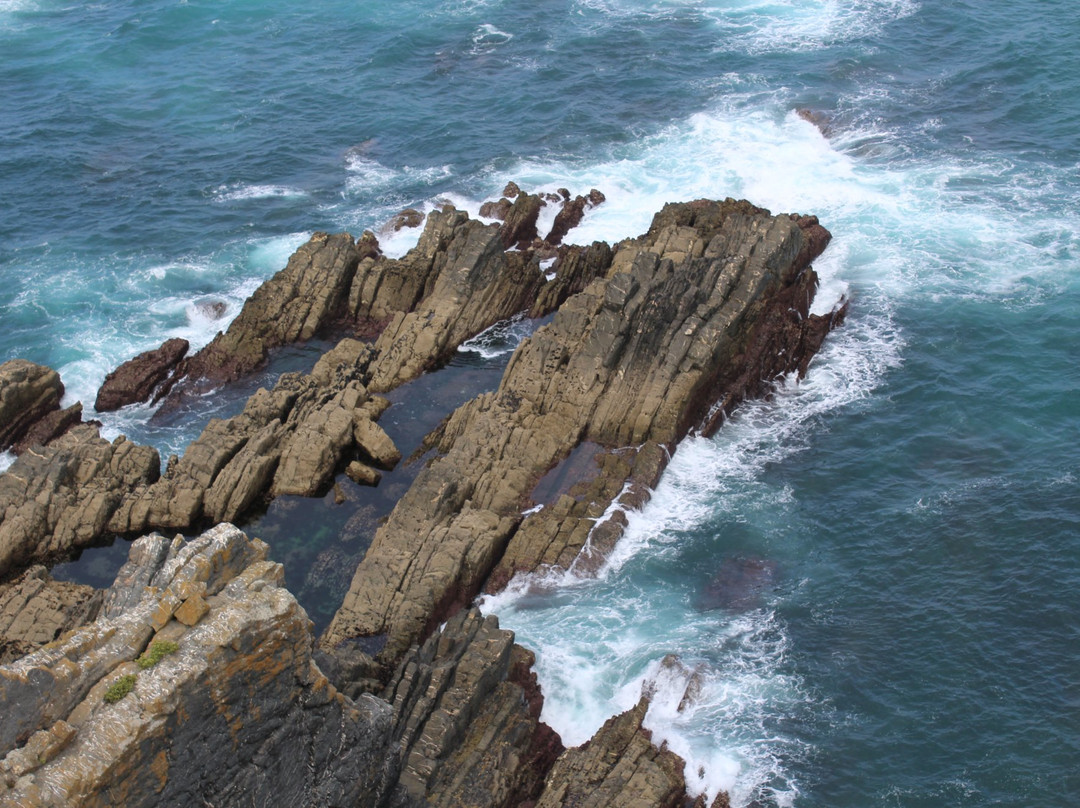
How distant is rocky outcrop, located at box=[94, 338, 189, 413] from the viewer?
6312 cm

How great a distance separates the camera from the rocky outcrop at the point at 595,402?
4850 centimetres

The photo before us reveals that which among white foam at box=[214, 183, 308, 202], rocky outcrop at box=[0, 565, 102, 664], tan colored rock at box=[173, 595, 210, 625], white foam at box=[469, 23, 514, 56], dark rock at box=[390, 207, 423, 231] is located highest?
tan colored rock at box=[173, 595, 210, 625]

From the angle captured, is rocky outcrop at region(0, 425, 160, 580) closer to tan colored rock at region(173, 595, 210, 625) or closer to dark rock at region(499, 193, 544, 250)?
tan colored rock at region(173, 595, 210, 625)

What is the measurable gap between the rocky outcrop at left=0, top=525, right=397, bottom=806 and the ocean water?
15.5 meters

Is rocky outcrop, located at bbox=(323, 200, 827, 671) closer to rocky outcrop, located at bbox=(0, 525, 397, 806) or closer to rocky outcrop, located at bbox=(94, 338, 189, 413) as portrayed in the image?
rocky outcrop, located at bbox=(0, 525, 397, 806)

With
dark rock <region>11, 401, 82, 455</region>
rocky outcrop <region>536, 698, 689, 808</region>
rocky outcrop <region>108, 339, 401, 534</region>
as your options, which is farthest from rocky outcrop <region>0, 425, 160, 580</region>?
rocky outcrop <region>536, 698, 689, 808</region>

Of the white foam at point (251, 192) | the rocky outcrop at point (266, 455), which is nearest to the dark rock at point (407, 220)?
the white foam at point (251, 192)

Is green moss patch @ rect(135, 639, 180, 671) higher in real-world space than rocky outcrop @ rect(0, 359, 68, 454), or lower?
higher

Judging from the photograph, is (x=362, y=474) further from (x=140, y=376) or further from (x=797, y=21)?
(x=797, y=21)

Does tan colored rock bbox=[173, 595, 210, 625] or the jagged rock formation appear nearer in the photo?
tan colored rock bbox=[173, 595, 210, 625]

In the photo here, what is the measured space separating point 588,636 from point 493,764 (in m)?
9.49

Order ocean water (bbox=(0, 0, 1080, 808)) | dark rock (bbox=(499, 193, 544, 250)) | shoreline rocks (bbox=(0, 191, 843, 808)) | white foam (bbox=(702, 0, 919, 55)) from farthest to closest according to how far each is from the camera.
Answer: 1. white foam (bbox=(702, 0, 919, 55))
2. dark rock (bbox=(499, 193, 544, 250))
3. ocean water (bbox=(0, 0, 1080, 808))
4. shoreline rocks (bbox=(0, 191, 843, 808))

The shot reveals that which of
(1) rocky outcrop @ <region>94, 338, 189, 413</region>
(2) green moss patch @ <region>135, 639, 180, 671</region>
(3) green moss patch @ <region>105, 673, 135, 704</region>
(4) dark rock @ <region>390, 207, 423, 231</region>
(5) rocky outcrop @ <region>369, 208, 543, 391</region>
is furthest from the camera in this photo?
(4) dark rock @ <region>390, 207, 423, 231</region>

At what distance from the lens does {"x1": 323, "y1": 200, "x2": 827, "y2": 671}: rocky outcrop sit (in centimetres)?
4850
